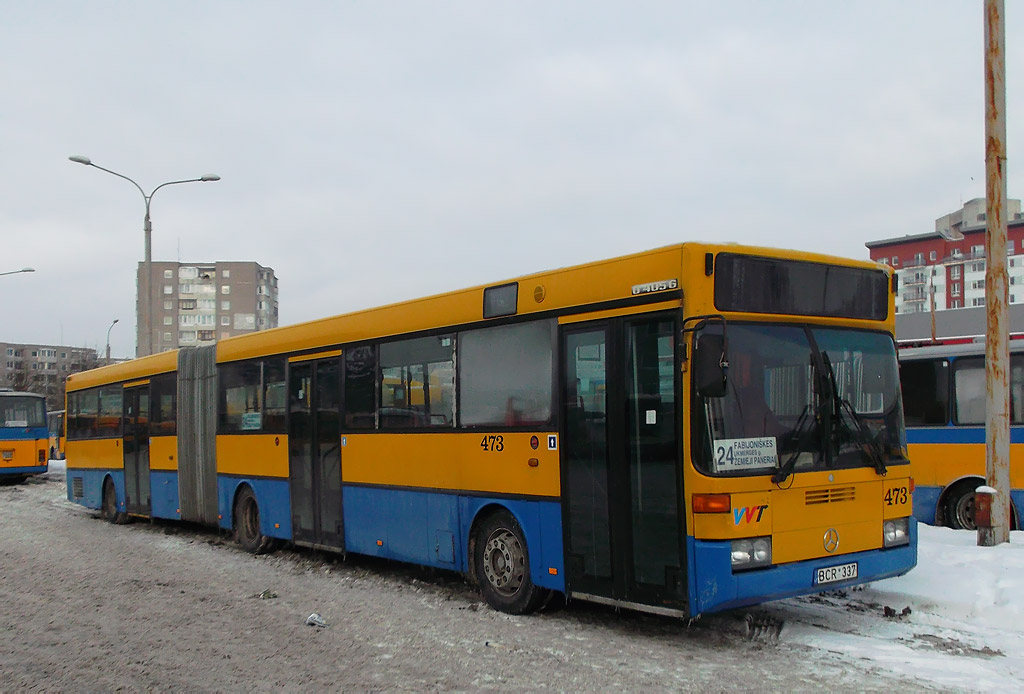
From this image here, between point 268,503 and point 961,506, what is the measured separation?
31.7 ft

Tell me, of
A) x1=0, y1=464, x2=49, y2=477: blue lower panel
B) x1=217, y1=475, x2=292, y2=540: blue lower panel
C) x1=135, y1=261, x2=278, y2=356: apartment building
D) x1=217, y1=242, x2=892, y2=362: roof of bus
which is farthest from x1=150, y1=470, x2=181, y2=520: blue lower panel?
x1=135, y1=261, x2=278, y2=356: apartment building

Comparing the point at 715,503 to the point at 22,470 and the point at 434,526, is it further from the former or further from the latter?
the point at 22,470

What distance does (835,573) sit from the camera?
7.44m

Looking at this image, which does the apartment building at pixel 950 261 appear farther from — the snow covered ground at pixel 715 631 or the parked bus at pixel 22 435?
the snow covered ground at pixel 715 631

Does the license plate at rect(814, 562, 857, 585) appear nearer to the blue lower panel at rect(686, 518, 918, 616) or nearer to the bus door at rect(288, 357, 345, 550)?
the blue lower panel at rect(686, 518, 918, 616)

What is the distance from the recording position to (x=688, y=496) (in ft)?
23.4

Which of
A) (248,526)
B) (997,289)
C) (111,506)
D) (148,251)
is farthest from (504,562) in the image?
(148,251)

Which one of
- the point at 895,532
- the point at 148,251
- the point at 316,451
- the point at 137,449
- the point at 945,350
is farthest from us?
the point at 148,251

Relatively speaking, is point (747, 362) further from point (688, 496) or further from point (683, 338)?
point (688, 496)

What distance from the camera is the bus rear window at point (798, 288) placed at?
7410 mm

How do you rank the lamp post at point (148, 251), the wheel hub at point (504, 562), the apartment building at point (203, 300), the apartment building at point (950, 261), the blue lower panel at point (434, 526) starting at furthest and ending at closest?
1. the apartment building at point (203, 300)
2. the apartment building at point (950, 261)
3. the lamp post at point (148, 251)
4. the wheel hub at point (504, 562)
5. the blue lower panel at point (434, 526)

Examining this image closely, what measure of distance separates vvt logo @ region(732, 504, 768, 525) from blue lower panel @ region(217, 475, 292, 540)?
770 cm

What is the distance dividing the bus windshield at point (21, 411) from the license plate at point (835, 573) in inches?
1219

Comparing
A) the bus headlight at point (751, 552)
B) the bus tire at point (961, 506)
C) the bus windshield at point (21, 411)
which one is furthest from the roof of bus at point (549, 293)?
the bus windshield at point (21, 411)
